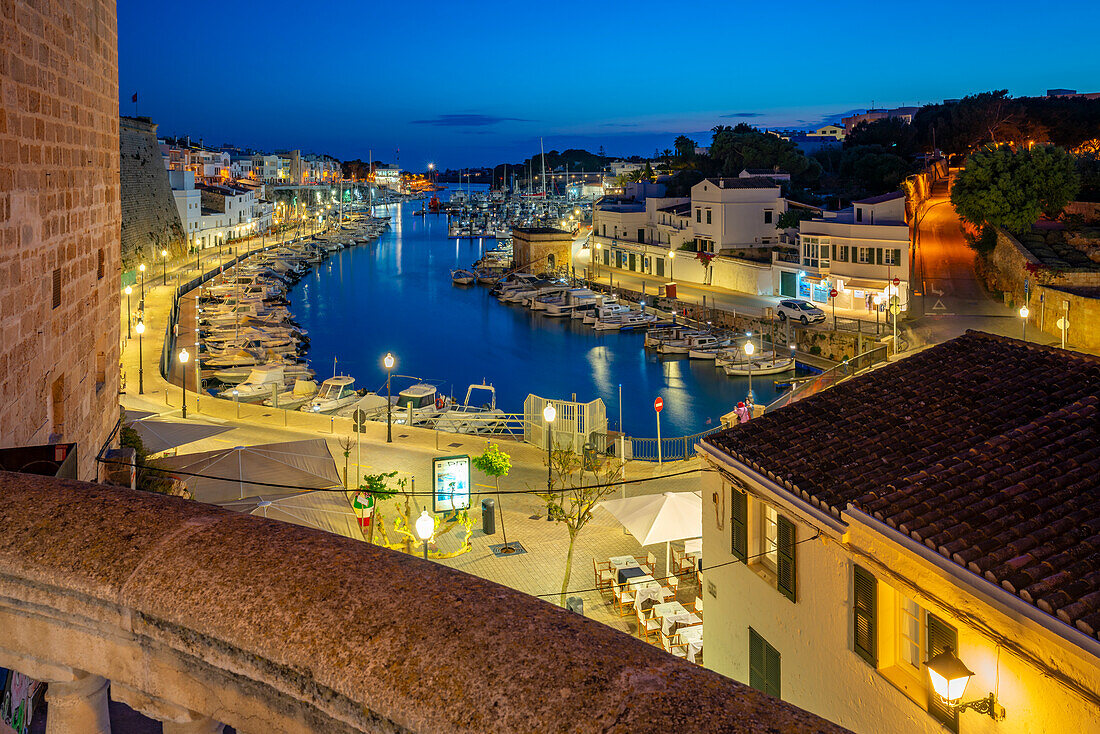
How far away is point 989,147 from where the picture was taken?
42.5 m

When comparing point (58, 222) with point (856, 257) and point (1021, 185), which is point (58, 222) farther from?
point (1021, 185)

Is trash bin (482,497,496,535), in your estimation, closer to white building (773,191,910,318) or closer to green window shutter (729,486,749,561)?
green window shutter (729,486,749,561)

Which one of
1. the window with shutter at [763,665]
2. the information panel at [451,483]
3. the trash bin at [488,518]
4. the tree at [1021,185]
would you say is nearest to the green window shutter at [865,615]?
the window with shutter at [763,665]

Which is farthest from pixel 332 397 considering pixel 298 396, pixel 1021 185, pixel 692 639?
pixel 1021 185

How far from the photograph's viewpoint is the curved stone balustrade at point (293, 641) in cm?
170

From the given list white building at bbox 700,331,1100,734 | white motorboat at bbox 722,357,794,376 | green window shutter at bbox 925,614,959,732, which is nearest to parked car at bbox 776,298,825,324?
white motorboat at bbox 722,357,794,376

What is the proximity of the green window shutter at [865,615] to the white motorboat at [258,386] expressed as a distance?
26464 millimetres

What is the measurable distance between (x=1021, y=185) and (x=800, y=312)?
423 inches

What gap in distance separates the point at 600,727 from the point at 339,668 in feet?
1.77

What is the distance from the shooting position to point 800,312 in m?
41.8

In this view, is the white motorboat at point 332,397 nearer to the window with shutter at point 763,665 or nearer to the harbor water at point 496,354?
the harbor water at point 496,354

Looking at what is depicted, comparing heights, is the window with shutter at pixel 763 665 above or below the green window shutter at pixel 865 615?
below

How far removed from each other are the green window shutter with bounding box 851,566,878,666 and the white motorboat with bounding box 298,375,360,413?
930 inches

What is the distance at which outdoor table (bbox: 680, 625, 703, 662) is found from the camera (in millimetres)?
12188
